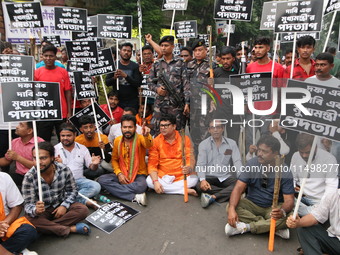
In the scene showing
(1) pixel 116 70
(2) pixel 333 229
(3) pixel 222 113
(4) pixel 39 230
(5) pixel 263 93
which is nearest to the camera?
(2) pixel 333 229

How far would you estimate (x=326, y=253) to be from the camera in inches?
116

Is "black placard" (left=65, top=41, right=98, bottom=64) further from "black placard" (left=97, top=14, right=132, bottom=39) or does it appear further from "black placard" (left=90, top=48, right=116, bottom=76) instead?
"black placard" (left=97, top=14, right=132, bottom=39)

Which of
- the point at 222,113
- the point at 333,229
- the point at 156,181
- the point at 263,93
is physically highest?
the point at 263,93

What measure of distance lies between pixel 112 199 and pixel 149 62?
3429mm

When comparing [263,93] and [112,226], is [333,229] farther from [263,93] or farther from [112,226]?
[112,226]

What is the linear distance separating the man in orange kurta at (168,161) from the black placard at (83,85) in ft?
5.22

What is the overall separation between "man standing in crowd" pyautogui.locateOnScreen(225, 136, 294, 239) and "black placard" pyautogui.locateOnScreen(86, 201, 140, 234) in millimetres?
1325

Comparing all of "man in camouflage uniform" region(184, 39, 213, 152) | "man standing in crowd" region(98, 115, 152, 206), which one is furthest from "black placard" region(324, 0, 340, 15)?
"man standing in crowd" region(98, 115, 152, 206)

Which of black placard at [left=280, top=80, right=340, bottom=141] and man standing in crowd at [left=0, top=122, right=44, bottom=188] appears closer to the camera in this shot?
black placard at [left=280, top=80, right=340, bottom=141]

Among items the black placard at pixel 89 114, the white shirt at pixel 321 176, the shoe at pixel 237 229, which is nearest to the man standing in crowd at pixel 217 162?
the shoe at pixel 237 229

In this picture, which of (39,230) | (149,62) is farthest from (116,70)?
(39,230)

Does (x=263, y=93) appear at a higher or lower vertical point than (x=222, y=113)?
higher

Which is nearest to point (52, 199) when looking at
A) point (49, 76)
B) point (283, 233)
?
point (49, 76)

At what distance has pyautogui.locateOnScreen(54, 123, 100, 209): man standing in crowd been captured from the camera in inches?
171
